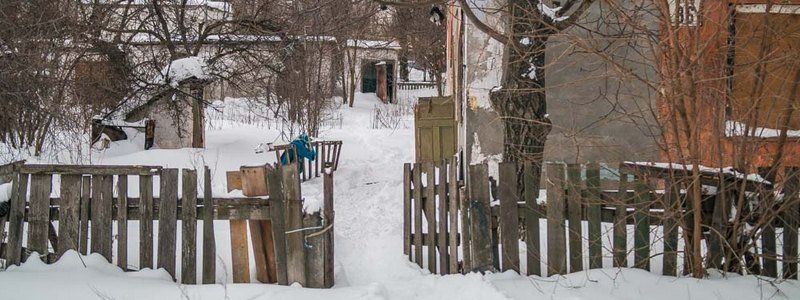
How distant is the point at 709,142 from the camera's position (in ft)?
14.6

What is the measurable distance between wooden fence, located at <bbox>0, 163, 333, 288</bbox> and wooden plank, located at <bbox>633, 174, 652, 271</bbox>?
2119 millimetres

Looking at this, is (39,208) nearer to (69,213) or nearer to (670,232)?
(69,213)

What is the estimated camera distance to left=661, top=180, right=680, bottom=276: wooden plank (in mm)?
4203

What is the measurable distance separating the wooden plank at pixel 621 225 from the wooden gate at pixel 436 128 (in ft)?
26.2

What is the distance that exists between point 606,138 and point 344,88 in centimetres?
2464

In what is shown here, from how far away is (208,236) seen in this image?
14.6ft

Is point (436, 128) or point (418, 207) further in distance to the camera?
point (436, 128)

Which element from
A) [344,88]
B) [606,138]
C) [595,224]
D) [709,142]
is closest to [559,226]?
[595,224]

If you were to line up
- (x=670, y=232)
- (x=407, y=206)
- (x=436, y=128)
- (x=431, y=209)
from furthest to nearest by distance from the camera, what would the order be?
(x=436, y=128) → (x=407, y=206) → (x=431, y=209) → (x=670, y=232)

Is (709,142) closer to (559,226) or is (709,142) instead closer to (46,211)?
(559,226)

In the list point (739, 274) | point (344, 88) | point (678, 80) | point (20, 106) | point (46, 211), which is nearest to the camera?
point (678, 80)

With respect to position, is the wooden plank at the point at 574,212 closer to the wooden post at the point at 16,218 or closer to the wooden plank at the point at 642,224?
the wooden plank at the point at 642,224

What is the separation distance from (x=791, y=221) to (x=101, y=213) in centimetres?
468

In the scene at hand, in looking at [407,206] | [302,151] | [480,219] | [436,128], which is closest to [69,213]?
[407,206]
